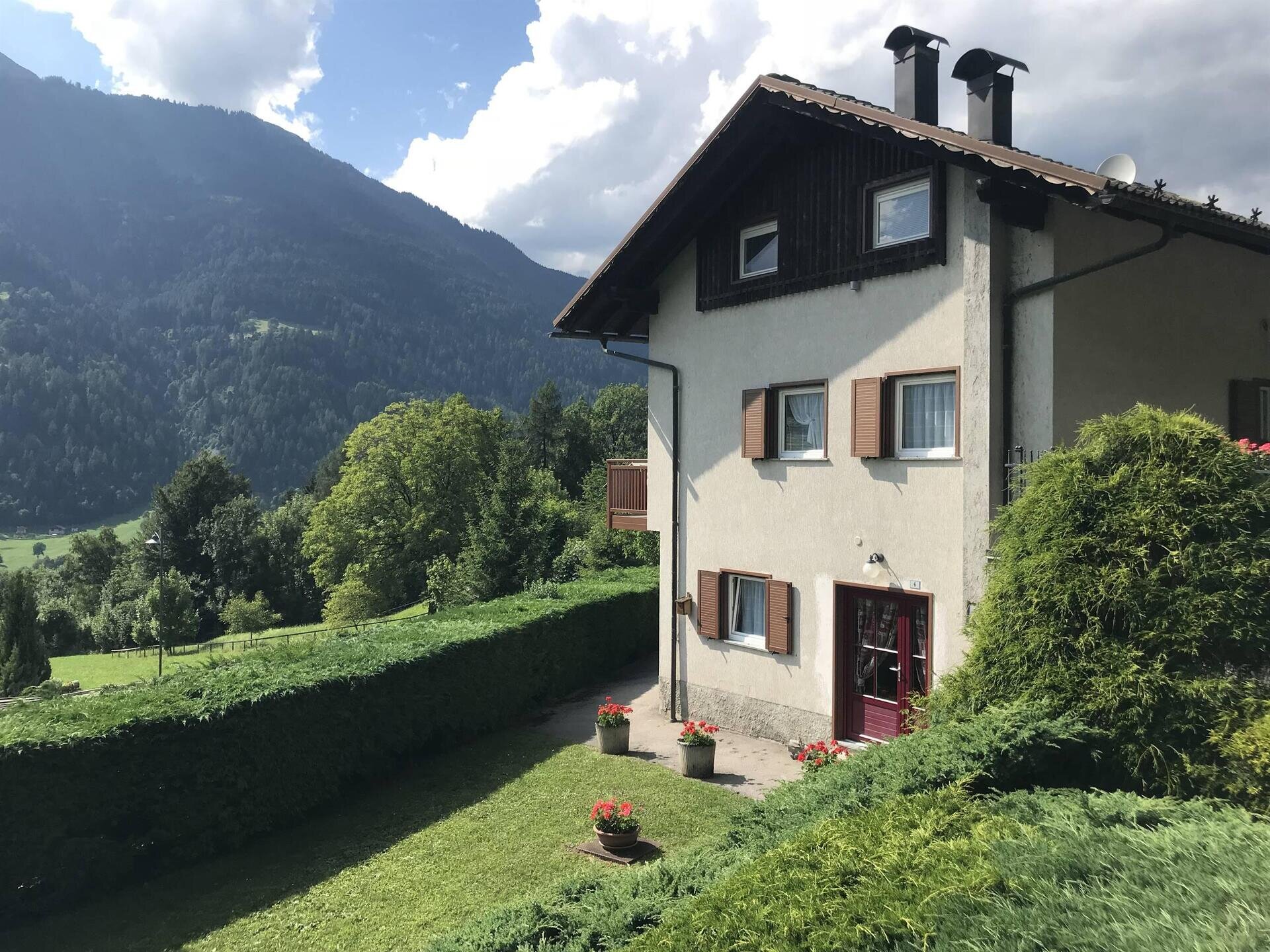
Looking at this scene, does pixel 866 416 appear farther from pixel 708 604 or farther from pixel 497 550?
pixel 497 550

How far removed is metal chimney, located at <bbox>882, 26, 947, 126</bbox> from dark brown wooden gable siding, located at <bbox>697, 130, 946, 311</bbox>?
1.30 metres

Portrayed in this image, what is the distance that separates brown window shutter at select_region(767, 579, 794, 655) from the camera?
12.5 m

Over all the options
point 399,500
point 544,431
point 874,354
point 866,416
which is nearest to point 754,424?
point 866,416

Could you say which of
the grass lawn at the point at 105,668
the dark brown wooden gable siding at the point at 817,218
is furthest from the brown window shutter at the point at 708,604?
the grass lawn at the point at 105,668

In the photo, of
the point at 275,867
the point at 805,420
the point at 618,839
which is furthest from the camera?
the point at 805,420

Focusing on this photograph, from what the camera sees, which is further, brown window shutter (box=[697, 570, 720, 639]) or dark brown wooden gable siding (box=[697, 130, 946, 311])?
brown window shutter (box=[697, 570, 720, 639])

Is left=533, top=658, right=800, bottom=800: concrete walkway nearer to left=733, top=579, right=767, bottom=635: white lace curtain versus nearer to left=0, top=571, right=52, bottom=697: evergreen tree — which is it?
left=733, top=579, right=767, bottom=635: white lace curtain

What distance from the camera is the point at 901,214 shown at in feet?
36.6

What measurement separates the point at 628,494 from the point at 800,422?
15.2 feet

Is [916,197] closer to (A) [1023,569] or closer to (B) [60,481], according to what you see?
(A) [1023,569]

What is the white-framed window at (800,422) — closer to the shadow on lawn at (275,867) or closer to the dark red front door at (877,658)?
the dark red front door at (877,658)

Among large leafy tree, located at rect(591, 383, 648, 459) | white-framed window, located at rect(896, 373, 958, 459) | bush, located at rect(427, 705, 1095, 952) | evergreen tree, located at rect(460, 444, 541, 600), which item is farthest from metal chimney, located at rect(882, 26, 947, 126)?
large leafy tree, located at rect(591, 383, 648, 459)

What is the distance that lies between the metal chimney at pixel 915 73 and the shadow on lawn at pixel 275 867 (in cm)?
1151

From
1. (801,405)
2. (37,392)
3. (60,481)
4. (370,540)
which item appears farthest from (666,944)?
(37,392)
